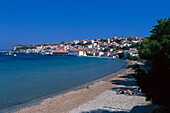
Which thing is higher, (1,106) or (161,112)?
(161,112)

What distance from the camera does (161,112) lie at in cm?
689

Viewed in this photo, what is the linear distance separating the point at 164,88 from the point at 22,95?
11710 millimetres

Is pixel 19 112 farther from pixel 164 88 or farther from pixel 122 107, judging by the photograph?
pixel 164 88

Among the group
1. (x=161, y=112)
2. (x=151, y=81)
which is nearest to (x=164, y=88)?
(x=151, y=81)

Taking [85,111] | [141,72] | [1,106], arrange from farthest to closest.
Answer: [1,106]
[85,111]
[141,72]

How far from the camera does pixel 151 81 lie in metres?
5.16

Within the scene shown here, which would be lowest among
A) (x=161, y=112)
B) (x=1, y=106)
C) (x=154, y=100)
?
(x=1, y=106)

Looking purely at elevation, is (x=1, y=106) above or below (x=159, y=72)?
below

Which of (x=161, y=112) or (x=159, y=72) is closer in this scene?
(x=159, y=72)

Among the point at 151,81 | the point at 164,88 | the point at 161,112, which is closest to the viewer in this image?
the point at 164,88

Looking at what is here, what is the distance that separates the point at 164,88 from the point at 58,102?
816 cm

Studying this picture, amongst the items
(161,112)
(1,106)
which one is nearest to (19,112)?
(1,106)

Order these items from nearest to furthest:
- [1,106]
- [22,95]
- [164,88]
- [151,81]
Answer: [164,88]
[151,81]
[1,106]
[22,95]

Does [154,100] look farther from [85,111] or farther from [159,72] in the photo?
[85,111]
